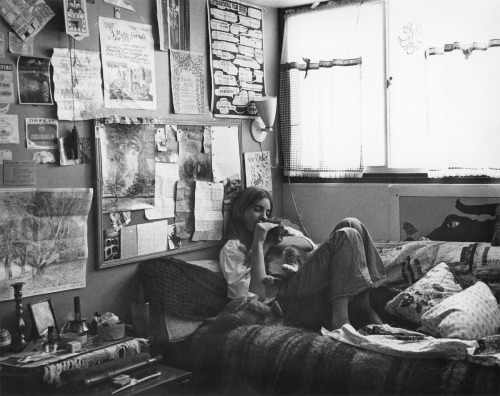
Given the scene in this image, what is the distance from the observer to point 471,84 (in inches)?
159

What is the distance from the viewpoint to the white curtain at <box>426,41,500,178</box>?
3979 millimetres

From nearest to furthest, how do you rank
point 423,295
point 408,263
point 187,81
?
point 423,295
point 408,263
point 187,81

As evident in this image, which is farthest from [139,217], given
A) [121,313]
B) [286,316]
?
[286,316]

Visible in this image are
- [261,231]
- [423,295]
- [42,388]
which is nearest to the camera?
[42,388]

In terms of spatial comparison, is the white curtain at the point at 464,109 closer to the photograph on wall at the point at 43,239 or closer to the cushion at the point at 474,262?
the cushion at the point at 474,262

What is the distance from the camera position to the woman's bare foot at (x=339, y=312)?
349cm

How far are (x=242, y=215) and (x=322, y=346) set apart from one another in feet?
3.95

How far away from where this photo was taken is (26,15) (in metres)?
3.07

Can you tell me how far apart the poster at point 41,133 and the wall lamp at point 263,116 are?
1591 mm

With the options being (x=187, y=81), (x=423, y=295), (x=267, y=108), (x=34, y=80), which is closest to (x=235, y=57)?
(x=267, y=108)

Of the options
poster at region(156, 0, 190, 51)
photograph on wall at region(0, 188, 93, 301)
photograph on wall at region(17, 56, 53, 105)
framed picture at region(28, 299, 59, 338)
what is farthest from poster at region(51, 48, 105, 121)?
framed picture at region(28, 299, 59, 338)

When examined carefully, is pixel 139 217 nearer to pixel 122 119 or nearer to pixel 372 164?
pixel 122 119

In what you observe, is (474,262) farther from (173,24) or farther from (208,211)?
(173,24)

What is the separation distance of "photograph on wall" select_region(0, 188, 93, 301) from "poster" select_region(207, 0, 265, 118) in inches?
50.6
